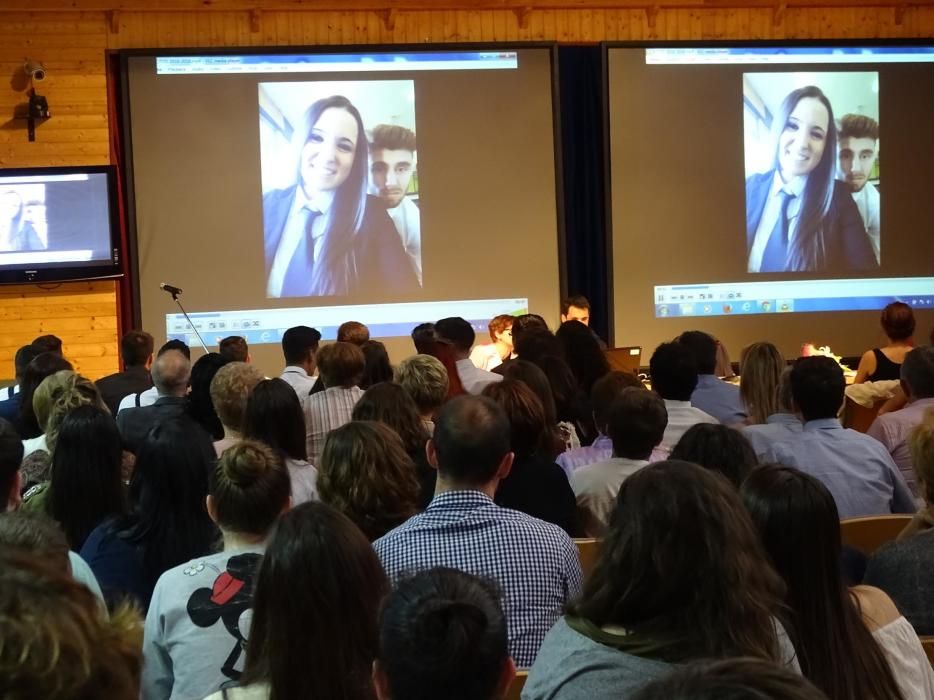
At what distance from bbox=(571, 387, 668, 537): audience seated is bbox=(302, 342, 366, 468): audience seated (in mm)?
1396

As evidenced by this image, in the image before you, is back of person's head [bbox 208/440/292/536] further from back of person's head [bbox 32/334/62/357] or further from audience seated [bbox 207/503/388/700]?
back of person's head [bbox 32/334/62/357]

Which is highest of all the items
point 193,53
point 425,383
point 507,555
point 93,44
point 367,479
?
point 93,44

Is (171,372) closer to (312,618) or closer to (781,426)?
(781,426)

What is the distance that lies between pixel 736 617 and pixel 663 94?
7.60m

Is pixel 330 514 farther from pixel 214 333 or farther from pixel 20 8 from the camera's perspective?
pixel 20 8

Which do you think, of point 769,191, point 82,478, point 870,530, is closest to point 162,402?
point 82,478

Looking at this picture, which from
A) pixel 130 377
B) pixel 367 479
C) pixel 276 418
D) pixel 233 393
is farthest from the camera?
pixel 130 377

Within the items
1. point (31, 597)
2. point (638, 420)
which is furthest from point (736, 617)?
point (638, 420)

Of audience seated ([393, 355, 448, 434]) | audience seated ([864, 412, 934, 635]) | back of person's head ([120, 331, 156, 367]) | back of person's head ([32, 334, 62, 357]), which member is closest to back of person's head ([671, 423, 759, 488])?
audience seated ([864, 412, 934, 635])

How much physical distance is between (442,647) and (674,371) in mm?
3058

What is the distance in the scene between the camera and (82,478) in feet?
9.02

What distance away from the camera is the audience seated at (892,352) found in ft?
18.0

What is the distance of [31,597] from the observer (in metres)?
0.74

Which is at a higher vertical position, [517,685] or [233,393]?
[233,393]
